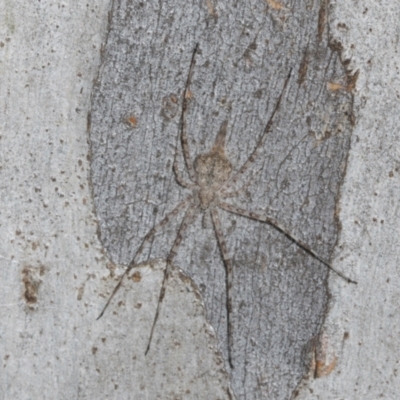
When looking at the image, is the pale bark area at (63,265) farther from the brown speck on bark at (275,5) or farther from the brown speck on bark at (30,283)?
the brown speck on bark at (275,5)

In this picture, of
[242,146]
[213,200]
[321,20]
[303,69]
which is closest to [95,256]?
[213,200]

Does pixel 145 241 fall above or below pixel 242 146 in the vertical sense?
below

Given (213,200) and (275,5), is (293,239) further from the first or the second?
(275,5)

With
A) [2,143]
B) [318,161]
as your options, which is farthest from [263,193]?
[2,143]

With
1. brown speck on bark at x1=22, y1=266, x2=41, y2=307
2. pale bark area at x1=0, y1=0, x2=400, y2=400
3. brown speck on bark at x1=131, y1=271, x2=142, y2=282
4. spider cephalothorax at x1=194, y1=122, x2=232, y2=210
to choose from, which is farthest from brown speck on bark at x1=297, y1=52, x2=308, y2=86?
brown speck on bark at x1=22, y1=266, x2=41, y2=307

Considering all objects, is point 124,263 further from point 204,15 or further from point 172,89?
point 204,15

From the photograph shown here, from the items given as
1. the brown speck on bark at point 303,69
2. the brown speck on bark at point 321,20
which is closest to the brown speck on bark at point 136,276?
the brown speck on bark at point 303,69
